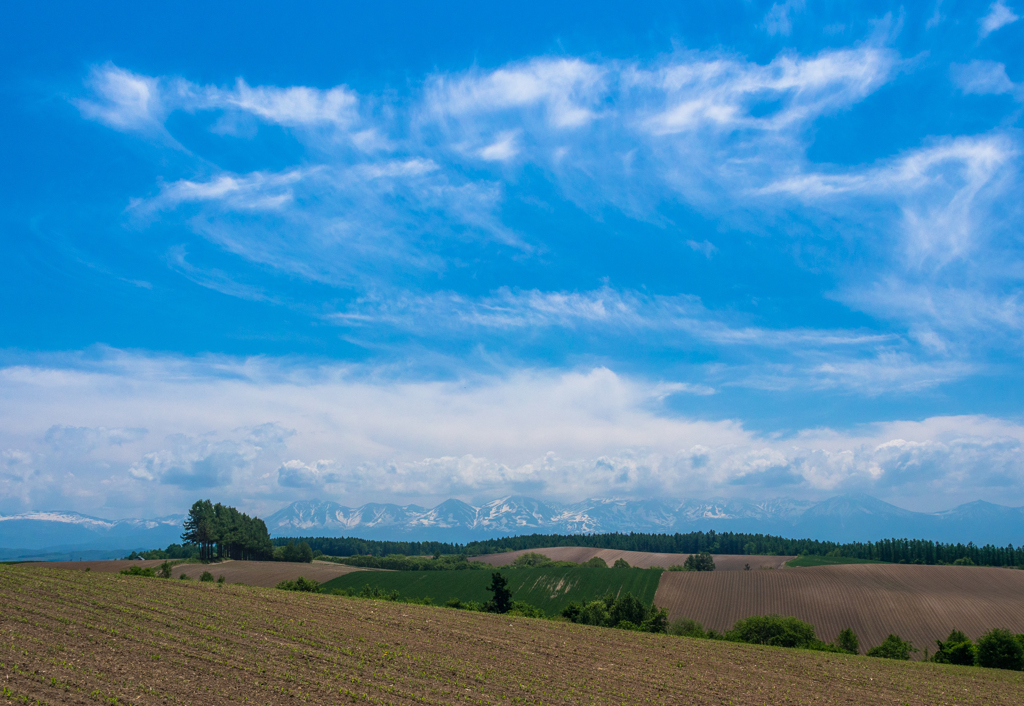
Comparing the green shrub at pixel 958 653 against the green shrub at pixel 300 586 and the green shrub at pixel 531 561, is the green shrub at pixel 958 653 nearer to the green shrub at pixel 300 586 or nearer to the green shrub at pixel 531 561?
the green shrub at pixel 300 586

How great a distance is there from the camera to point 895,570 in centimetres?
13812

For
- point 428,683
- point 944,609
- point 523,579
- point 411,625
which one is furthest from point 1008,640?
point 523,579

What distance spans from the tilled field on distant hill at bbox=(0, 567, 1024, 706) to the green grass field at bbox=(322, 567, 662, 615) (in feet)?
223

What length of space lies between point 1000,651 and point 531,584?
90117 millimetres

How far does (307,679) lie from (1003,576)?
530 feet

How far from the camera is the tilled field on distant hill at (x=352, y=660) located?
2592cm

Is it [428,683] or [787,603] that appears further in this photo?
[787,603]

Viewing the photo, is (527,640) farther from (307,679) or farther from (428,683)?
(307,679)

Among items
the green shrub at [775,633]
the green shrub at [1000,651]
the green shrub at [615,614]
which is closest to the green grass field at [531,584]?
the green shrub at [615,614]

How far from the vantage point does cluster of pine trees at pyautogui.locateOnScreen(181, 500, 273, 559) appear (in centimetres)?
14712

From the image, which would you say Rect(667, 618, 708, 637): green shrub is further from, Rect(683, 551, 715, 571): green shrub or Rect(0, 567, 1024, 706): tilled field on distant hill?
Rect(683, 551, 715, 571): green shrub

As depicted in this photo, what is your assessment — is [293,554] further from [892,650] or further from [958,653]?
[958,653]

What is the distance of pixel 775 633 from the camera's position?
7200 centimetres

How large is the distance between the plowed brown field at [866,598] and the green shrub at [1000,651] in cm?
2165
